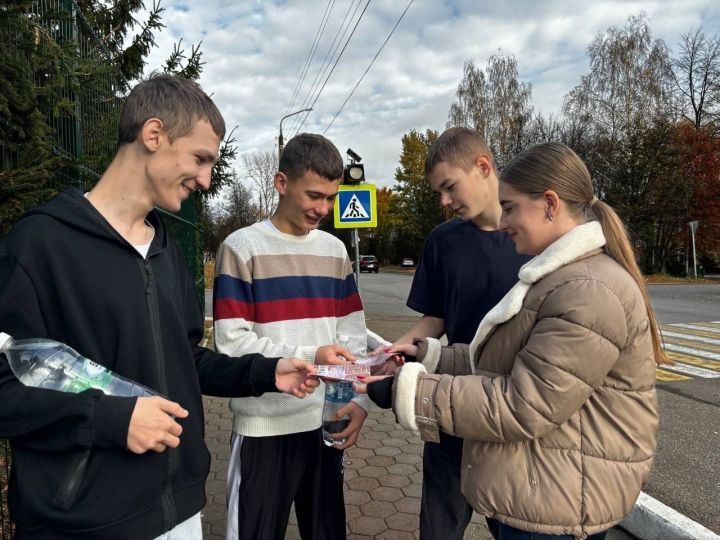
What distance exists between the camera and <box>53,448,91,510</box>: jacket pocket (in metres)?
1.29

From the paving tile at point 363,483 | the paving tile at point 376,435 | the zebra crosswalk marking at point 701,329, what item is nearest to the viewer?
the paving tile at point 363,483

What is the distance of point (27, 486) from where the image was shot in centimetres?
130

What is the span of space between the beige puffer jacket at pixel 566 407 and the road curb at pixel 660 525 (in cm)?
180

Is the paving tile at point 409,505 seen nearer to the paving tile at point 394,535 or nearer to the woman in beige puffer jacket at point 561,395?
the paving tile at point 394,535

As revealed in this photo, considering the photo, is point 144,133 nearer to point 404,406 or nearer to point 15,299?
point 15,299

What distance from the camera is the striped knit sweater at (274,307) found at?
219 centimetres

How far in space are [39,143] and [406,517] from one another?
3.26 meters

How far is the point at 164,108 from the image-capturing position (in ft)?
5.26

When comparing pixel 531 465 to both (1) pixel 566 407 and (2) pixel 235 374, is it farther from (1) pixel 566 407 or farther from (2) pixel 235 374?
(2) pixel 235 374

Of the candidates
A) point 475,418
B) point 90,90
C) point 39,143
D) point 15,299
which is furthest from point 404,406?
point 90,90

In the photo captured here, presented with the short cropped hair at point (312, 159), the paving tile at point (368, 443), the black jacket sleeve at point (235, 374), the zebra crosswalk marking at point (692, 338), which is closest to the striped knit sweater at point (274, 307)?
the black jacket sleeve at point (235, 374)

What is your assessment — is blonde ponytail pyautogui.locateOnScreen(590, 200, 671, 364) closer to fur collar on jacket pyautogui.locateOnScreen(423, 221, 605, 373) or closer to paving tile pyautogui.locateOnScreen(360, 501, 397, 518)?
fur collar on jacket pyautogui.locateOnScreen(423, 221, 605, 373)

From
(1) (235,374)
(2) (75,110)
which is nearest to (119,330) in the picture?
(1) (235,374)

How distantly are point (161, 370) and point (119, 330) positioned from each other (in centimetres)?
19
